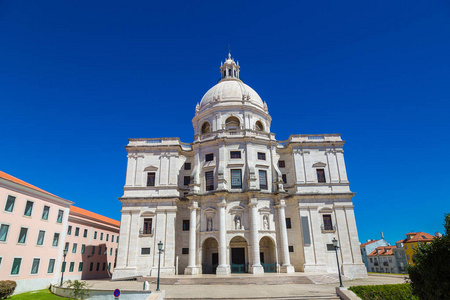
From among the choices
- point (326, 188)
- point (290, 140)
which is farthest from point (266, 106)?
→ point (326, 188)

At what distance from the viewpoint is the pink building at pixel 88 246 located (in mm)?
40031

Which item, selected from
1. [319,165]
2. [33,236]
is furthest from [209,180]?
[33,236]

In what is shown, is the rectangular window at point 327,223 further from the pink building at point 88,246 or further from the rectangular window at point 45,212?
the pink building at point 88,246

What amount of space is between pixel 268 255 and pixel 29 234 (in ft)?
91.4

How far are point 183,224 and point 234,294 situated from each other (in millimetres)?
19000

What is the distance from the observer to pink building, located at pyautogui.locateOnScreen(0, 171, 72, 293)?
2698cm

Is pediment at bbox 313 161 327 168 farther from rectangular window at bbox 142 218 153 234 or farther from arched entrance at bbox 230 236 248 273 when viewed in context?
rectangular window at bbox 142 218 153 234

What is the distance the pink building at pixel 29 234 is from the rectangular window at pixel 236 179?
70.3 ft

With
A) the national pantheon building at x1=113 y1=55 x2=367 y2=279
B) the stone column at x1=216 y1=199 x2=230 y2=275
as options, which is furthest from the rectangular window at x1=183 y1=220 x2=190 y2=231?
the stone column at x1=216 y1=199 x2=230 y2=275

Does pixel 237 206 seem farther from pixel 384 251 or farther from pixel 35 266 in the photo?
pixel 384 251

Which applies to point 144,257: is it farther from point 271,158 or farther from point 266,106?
point 266,106

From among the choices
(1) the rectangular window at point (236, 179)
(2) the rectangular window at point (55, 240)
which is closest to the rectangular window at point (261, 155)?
(1) the rectangular window at point (236, 179)

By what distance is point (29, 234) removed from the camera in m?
29.4

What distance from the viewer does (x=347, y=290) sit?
65.9 feet
